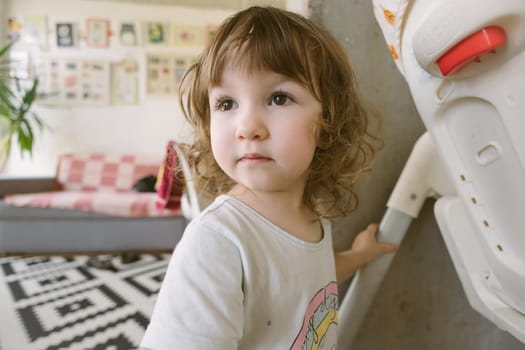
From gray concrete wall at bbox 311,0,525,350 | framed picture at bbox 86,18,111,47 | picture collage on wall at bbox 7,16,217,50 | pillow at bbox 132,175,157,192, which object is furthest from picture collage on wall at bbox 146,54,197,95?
gray concrete wall at bbox 311,0,525,350

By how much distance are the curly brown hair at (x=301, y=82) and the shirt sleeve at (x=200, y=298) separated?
21 cm

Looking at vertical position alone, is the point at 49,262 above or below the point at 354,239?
below

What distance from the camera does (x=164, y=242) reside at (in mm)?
2625

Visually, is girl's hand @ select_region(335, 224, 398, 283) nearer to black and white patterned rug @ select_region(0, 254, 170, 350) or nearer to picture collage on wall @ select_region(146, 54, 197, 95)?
black and white patterned rug @ select_region(0, 254, 170, 350)

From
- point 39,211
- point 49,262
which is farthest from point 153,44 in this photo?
point 49,262

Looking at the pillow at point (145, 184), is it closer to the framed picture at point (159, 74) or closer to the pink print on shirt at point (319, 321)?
the framed picture at point (159, 74)

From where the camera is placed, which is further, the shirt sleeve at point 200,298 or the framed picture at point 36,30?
the framed picture at point 36,30

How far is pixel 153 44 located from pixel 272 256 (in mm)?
3688

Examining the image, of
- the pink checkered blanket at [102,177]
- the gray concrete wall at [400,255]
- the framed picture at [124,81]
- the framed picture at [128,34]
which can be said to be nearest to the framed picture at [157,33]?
the framed picture at [128,34]

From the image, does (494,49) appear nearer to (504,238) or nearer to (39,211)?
(504,238)

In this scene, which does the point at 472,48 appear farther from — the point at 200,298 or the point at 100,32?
the point at 100,32

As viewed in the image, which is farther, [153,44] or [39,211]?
[153,44]

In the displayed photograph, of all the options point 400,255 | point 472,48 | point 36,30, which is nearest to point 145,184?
point 36,30

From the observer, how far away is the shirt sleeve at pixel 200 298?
1.22 feet
